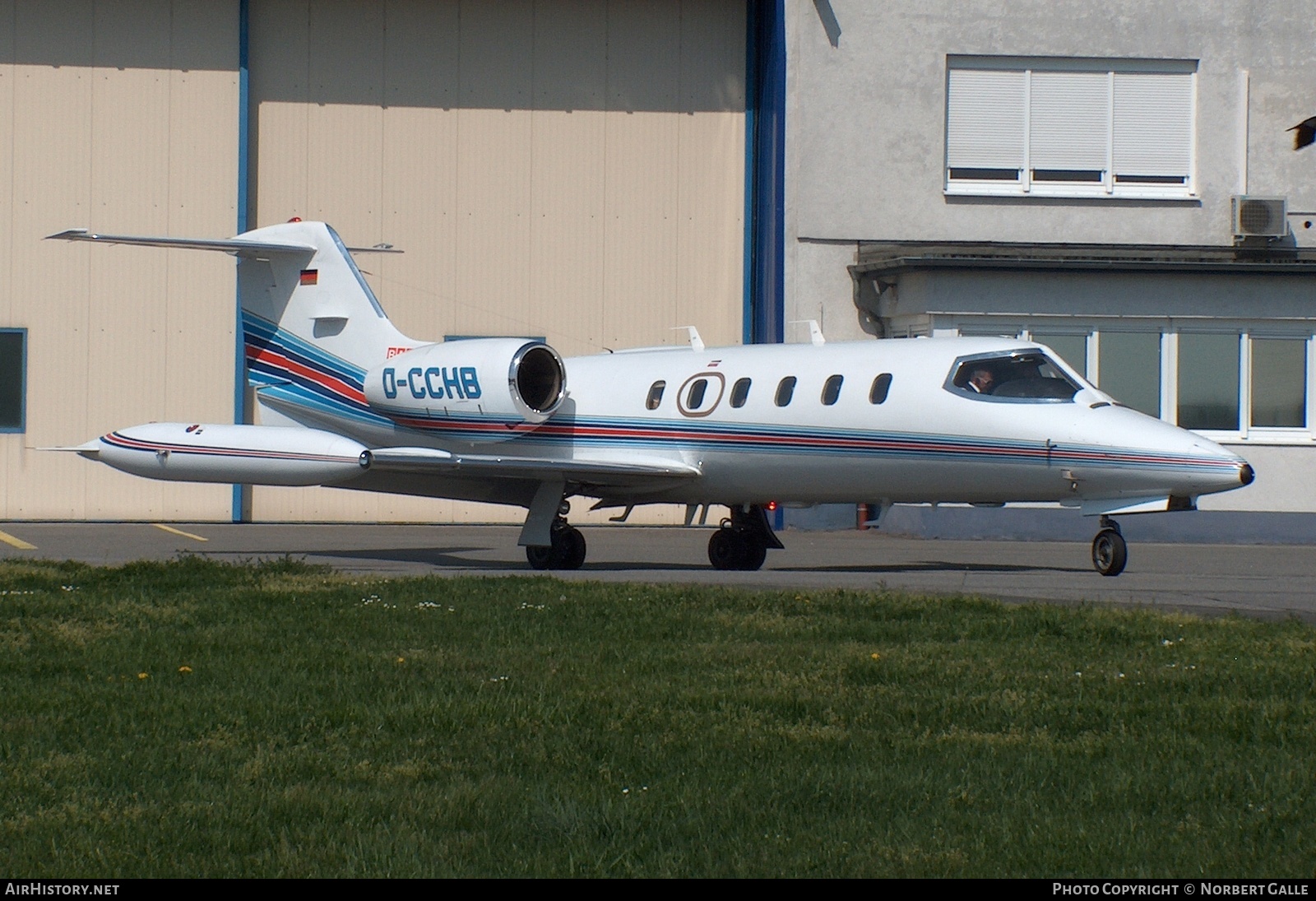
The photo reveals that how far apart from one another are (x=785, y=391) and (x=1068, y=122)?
1120 centimetres

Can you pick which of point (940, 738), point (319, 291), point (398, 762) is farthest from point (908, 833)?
point (319, 291)

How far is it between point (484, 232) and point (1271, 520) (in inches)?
493

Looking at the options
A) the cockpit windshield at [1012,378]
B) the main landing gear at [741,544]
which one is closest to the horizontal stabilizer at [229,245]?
the main landing gear at [741,544]

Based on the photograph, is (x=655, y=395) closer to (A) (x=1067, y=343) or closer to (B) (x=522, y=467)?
(B) (x=522, y=467)

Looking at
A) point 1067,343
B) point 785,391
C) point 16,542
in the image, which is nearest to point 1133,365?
point 1067,343

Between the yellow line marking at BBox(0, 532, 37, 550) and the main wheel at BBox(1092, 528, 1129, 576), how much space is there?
1176 cm

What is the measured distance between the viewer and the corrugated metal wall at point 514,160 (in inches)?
998

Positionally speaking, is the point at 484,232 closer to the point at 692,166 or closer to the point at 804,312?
the point at 692,166

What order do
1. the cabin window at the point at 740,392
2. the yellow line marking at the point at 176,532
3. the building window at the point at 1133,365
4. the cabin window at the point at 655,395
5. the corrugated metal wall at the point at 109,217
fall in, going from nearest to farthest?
the cabin window at the point at 740,392
the cabin window at the point at 655,395
the yellow line marking at the point at 176,532
the building window at the point at 1133,365
the corrugated metal wall at the point at 109,217

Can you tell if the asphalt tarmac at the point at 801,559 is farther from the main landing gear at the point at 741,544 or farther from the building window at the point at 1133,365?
the building window at the point at 1133,365

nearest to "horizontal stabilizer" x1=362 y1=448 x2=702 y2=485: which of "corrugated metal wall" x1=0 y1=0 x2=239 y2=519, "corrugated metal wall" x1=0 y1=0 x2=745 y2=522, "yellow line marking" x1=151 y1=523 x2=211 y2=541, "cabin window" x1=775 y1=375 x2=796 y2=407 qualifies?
"cabin window" x1=775 y1=375 x2=796 y2=407

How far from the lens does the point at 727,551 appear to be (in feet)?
56.9

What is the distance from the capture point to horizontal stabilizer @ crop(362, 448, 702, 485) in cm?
1600

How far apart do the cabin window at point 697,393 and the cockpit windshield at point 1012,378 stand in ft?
9.00
